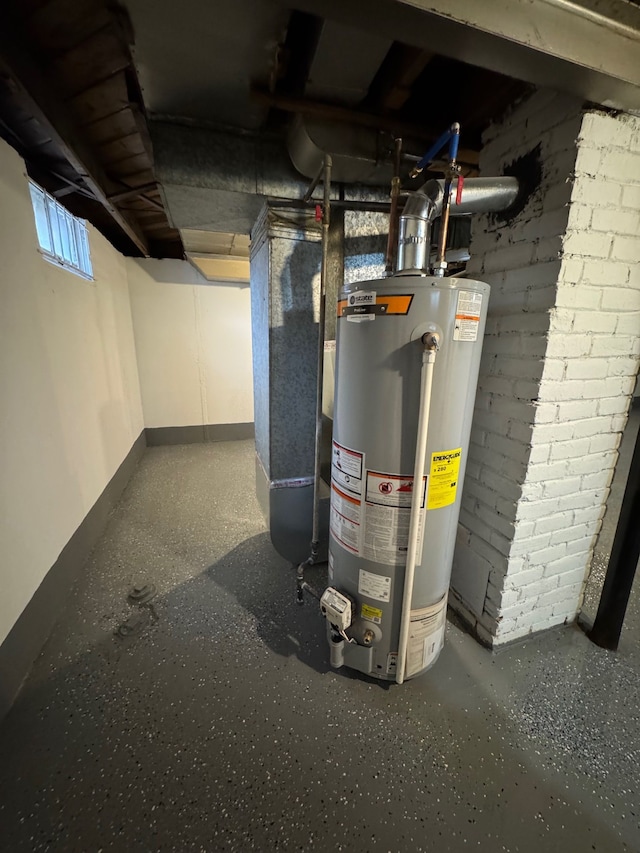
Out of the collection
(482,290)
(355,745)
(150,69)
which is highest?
(150,69)

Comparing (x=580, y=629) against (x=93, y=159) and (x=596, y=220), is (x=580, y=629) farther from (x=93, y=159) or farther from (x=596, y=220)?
(x=93, y=159)

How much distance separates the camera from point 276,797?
1052 mm

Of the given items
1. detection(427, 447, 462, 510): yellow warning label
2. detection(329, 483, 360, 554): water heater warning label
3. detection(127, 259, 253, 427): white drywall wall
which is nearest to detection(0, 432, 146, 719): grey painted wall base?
detection(329, 483, 360, 554): water heater warning label

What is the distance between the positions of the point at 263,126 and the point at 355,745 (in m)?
2.60

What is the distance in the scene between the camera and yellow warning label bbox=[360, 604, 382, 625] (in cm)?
129

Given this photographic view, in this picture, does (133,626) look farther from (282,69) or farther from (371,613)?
(282,69)

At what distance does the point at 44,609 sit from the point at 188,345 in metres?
3.17

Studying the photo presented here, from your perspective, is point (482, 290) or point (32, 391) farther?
point (32, 391)

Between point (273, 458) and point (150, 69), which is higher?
point (150, 69)

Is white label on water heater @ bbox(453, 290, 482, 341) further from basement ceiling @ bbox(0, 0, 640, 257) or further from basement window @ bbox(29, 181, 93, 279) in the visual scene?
basement window @ bbox(29, 181, 93, 279)

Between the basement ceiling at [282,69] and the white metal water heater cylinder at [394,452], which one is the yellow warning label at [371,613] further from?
the basement ceiling at [282,69]

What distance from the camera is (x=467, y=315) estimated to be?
3.51 ft

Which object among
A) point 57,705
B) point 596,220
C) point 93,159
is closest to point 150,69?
point 93,159

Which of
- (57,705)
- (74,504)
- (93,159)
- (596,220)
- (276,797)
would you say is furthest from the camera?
(74,504)
